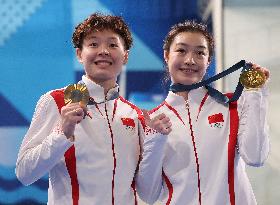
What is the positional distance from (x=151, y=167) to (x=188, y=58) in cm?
55

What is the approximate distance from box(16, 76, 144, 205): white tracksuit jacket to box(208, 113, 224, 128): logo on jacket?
37 centimetres

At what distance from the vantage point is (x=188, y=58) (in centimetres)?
247

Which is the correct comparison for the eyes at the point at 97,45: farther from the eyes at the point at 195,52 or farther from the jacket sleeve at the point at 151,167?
the jacket sleeve at the point at 151,167

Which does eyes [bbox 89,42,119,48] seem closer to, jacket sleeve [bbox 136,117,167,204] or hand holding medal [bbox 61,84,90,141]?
hand holding medal [bbox 61,84,90,141]

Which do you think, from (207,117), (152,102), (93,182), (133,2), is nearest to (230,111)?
(207,117)

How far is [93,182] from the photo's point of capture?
88.7 inches

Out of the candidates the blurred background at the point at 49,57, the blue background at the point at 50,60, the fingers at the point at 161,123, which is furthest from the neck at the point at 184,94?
the blue background at the point at 50,60

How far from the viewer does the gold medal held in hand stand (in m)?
2.13

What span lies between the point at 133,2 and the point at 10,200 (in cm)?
233

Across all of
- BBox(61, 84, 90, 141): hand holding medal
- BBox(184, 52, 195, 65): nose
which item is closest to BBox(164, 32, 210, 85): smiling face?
BBox(184, 52, 195, 65): nose

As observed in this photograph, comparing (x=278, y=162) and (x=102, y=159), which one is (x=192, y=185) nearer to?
(x=102, y=159)

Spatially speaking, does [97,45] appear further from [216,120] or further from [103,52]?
[216,120]

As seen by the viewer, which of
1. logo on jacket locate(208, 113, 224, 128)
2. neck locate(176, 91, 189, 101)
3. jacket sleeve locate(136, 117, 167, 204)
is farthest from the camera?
neck locate(176, 91, 189, 101)

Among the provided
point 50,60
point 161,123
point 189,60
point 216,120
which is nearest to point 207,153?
point 216,120
